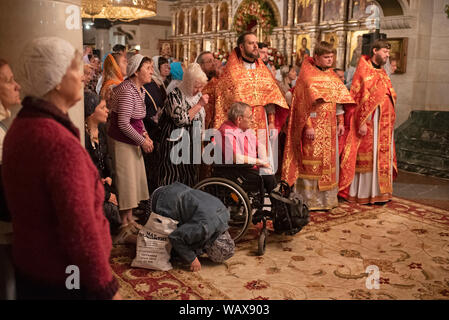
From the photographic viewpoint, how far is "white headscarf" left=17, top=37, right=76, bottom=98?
1.40 m

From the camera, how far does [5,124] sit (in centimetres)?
239

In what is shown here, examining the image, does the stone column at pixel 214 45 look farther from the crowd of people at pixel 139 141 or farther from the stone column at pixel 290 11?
the crowd of people at pixel 139 141

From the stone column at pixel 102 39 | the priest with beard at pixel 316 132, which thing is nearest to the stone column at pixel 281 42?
the priest with beard at pixel 316 132

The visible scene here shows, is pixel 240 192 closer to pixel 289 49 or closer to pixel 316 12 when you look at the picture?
pixel 316 12

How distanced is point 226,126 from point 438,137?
507cm

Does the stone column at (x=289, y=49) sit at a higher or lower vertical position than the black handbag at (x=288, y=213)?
higher

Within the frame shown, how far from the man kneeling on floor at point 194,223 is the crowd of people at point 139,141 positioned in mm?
174

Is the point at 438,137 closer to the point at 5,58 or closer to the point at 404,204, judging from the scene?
the point at 404,204

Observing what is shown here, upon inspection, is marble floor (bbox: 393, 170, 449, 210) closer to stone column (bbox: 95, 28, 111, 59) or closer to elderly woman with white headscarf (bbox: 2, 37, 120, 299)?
elderly woman with white headscarf (bbox: 2, 37, 120, 299)

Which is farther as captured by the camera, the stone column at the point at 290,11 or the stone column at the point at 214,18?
the stone column at the point at 214,18

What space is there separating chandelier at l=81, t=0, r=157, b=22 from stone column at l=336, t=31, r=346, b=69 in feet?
26.3

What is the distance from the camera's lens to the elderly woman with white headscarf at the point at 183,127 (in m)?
4.02
